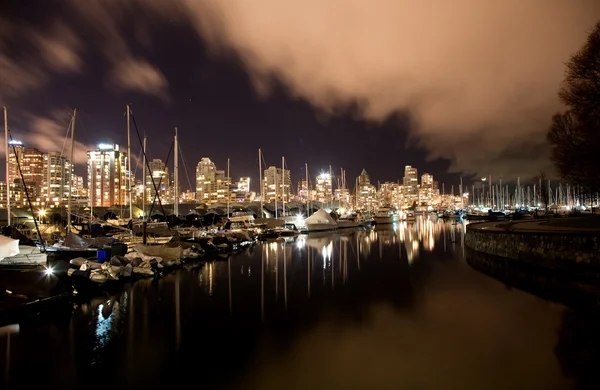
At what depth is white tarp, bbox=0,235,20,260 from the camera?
1585 centimetres

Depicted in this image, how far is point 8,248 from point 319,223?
181 feet

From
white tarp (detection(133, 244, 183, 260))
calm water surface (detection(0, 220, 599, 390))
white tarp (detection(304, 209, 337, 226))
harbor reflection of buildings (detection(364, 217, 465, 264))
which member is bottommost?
harbor reflection of buildings (detection(364, 217, 465, 264))

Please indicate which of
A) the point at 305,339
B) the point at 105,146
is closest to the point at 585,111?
the point at 305,339

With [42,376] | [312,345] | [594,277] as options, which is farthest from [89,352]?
[594,277]

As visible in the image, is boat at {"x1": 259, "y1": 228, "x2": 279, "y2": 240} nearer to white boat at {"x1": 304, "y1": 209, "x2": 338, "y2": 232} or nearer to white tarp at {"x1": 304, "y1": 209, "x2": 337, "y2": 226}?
white boat at {"x1": 304, "y1": 209, "x2": 338, "y2": 232}

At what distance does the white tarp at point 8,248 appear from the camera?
15.9 meters

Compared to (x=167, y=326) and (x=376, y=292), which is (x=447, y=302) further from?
(x=167, y=326)

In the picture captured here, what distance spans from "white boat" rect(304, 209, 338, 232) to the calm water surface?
45.5 metres

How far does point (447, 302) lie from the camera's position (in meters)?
16.9

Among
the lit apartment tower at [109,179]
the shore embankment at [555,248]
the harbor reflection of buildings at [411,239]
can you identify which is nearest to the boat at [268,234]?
the harbor reflection of buildings at [411,239]

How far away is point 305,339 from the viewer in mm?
12297

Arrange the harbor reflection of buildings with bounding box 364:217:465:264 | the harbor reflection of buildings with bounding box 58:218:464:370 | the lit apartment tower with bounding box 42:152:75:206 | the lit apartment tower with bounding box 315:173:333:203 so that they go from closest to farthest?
the harbor reflection of buildings with bounding box 58:218:464:370 → the harbor reflection of buildings with bounding box 364:217:465:264 → the lit apartment tower with bounding box 315:173:333:203 → the lit apartment tower with bounding box 42:152:75:206

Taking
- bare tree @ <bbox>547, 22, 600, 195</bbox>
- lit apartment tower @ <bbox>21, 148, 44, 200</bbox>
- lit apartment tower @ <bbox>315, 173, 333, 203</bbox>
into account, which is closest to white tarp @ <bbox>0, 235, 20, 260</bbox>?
bare tree @ <bbox>547, 22, 600, 195</bbox>

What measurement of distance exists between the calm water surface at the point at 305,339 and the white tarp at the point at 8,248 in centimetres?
400
